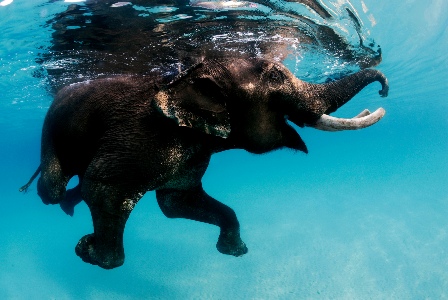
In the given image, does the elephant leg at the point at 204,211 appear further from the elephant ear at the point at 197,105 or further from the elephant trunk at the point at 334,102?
the elephant trunk at the point at 334,102

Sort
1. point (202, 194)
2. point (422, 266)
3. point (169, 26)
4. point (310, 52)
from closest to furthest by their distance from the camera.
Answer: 1. point (202, 194)
2. point (169, 26)
3. point (310, 52)
4. point (422, 266)

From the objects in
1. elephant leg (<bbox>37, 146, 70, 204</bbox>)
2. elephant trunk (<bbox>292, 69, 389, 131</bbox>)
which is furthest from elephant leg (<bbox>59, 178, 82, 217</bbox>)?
elephant trunk (<bbox>292, 69, 389, 131</bbox>)

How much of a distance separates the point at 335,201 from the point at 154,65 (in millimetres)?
23916

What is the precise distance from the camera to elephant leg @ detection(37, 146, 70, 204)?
3607 millimetres

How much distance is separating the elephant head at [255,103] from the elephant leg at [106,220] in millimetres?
893

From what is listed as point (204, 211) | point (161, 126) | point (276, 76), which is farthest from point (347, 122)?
point (204, 211)

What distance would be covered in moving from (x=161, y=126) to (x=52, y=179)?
4.27 feet

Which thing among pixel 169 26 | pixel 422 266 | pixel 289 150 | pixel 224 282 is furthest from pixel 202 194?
pixel 422 266

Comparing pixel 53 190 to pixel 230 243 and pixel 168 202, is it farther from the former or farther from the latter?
pixel 230 243

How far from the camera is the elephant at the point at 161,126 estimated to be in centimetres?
308

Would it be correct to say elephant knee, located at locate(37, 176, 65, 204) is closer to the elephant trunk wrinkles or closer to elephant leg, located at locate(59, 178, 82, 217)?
elephant leg, located at locate(59, 178, 82, 217)

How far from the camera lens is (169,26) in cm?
745

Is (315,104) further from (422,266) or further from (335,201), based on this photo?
(335,201)

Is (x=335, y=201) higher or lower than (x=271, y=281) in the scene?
lower
